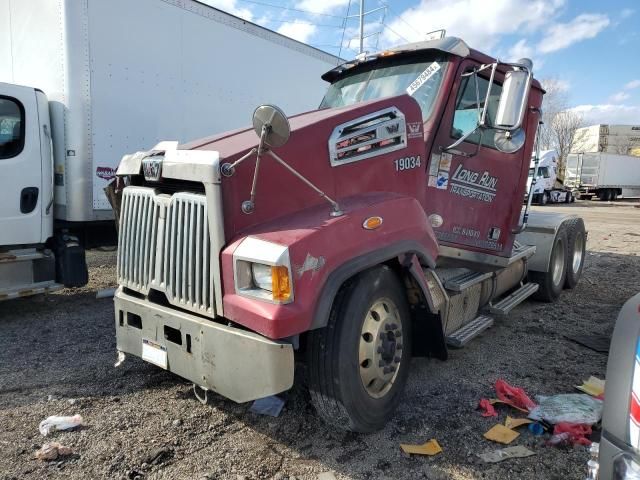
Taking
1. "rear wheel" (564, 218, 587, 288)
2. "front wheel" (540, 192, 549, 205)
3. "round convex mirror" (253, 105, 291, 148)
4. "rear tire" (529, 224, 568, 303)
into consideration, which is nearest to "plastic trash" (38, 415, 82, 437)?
"round convex mirror" (253, 105, 291, 148)

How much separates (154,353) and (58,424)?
81 centimetres

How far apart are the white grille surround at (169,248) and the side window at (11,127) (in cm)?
285

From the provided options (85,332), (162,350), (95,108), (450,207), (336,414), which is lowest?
(85,332)

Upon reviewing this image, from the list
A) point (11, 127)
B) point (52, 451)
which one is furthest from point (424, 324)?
point (11, 127)

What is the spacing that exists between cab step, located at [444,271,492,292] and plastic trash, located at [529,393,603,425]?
1032mm

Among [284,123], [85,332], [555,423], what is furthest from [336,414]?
[85,332]

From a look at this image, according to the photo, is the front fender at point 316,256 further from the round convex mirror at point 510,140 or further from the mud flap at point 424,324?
the round convex mirror at point 510,140

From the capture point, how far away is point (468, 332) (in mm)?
4082

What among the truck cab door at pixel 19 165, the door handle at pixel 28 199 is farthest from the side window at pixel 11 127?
the door handle at pixel 28 199

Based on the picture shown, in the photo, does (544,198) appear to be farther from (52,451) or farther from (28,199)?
(52,451)

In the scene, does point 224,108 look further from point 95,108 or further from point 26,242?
point 26,242

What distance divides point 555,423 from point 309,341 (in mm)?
1661

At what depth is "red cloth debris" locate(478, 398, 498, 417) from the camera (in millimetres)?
3303

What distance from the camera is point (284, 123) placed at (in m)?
2.46
